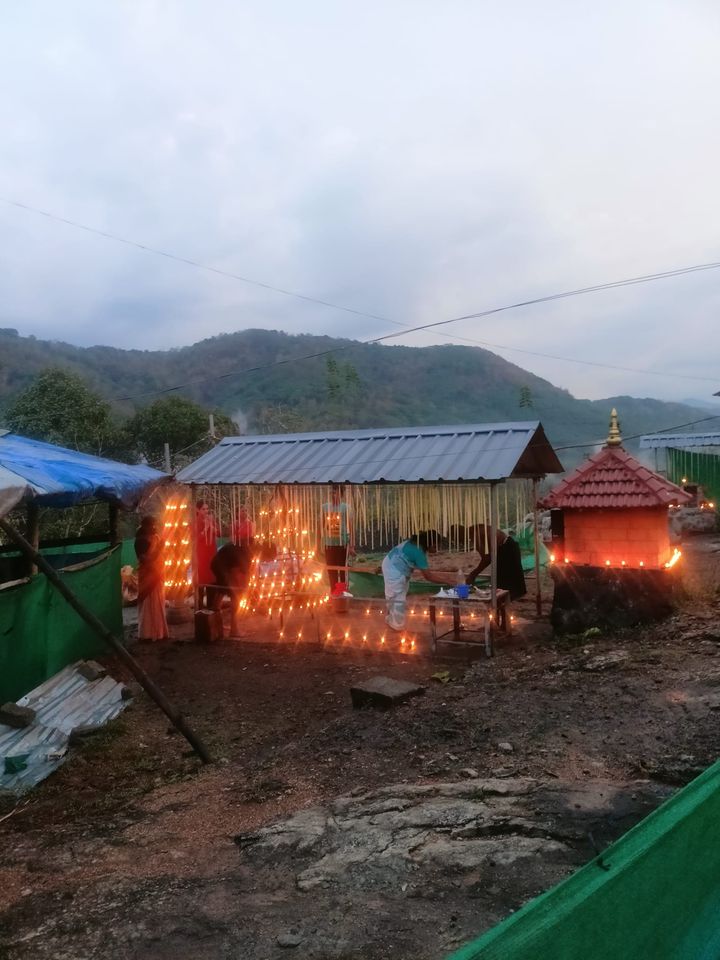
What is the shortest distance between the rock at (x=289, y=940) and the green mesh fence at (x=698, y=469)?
21127 millimetres

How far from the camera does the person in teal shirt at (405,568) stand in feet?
32.3

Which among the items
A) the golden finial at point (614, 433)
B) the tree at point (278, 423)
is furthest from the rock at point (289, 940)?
the tree at point (278, 423)

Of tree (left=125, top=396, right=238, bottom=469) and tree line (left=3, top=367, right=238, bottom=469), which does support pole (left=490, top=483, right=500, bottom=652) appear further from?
tree (left=125, top=396, right=238, bottom=469)

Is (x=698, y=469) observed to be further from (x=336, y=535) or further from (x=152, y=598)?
(x=152, y=598)

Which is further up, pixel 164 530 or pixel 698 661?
pixel 164 530

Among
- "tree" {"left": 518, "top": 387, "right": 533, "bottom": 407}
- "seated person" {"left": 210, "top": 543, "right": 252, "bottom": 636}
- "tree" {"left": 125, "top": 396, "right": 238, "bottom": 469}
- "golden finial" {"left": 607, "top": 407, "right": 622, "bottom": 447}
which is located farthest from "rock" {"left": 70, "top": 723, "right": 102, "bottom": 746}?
"tree" {"left": 518, "top": 387, "right": 533, "bottom": 407}

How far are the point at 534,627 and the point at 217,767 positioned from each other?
562 cm

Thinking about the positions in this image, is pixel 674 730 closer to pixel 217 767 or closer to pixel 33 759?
pixel 217 767

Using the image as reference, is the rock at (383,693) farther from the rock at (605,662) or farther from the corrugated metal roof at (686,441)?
the corrugated metal roof at (686,441)

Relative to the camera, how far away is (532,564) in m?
14.8

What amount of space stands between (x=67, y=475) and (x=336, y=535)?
495cm

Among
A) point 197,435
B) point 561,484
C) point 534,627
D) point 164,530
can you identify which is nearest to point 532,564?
point 534,627

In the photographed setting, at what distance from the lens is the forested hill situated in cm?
5219

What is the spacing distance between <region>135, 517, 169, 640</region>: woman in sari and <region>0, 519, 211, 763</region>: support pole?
453 centimetres
